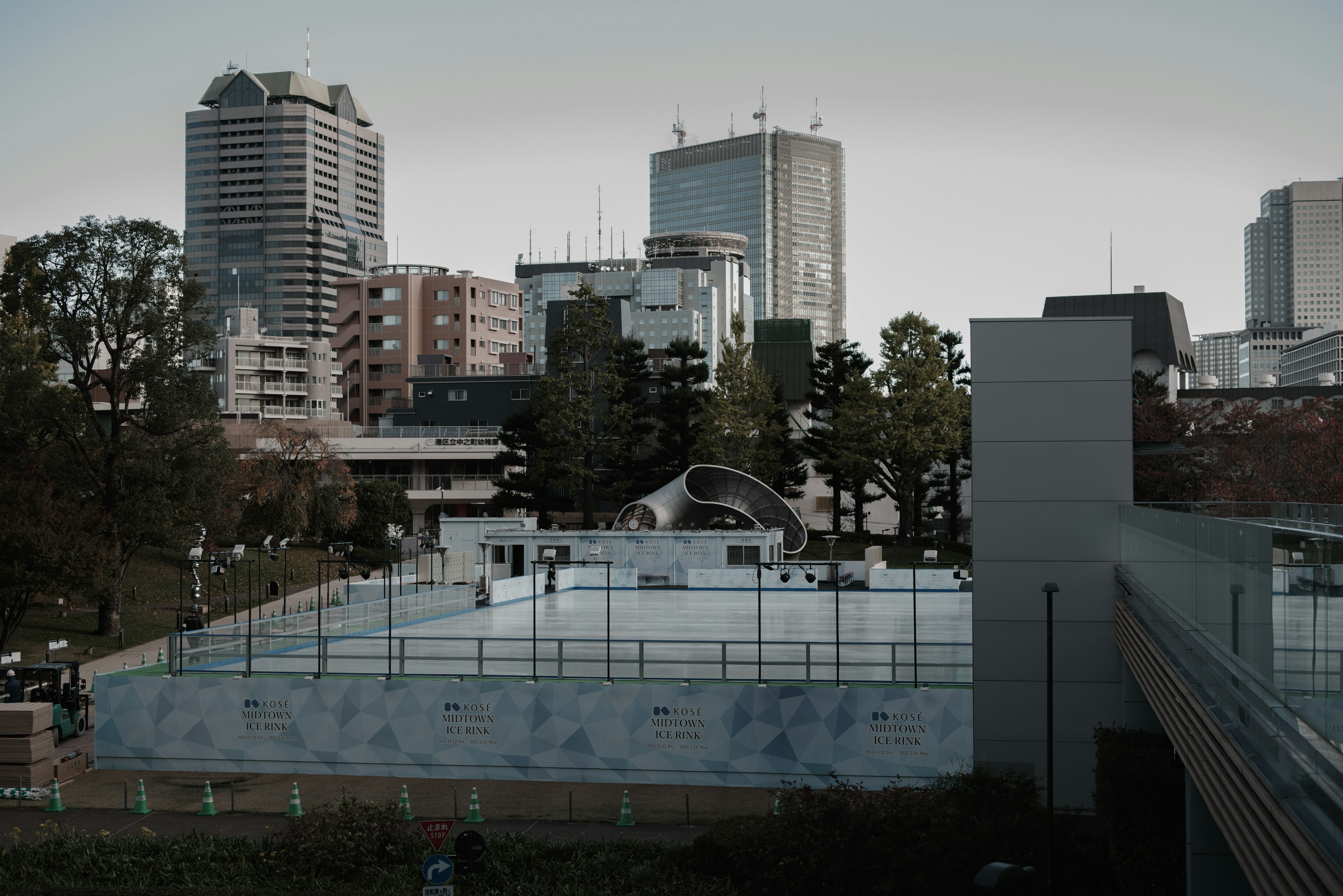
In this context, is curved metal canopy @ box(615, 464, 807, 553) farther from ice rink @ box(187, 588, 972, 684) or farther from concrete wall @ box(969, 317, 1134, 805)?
concrete wall @ box(969, 317, 1134, 805)

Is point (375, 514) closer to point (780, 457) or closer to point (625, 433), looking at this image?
point (625, 433)

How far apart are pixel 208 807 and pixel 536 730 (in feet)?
19.7

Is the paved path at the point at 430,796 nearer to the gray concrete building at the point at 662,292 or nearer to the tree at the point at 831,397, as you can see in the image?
the tree at the point at 831,397

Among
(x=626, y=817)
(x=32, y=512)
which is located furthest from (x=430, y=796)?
(x=32, y=512)

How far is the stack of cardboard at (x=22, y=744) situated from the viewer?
21125 mm

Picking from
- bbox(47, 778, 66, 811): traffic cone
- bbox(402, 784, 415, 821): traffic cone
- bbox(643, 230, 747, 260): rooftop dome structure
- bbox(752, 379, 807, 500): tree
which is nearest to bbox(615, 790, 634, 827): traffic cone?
bbox(402, 784, 415, 821): traffic cone

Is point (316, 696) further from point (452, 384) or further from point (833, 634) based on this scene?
point (452, 384)

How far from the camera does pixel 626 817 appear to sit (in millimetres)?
19250

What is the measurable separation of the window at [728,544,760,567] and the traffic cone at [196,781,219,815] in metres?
30.2

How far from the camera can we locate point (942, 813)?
49.1ft

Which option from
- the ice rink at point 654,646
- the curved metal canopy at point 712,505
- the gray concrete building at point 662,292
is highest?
the gray concrete building at point 662,292

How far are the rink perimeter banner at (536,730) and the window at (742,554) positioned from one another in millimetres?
26271

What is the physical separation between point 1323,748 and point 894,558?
5020 centimetres

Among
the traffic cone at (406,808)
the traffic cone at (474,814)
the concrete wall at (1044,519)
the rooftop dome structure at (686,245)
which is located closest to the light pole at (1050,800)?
the concrete wall at (1044,519)
